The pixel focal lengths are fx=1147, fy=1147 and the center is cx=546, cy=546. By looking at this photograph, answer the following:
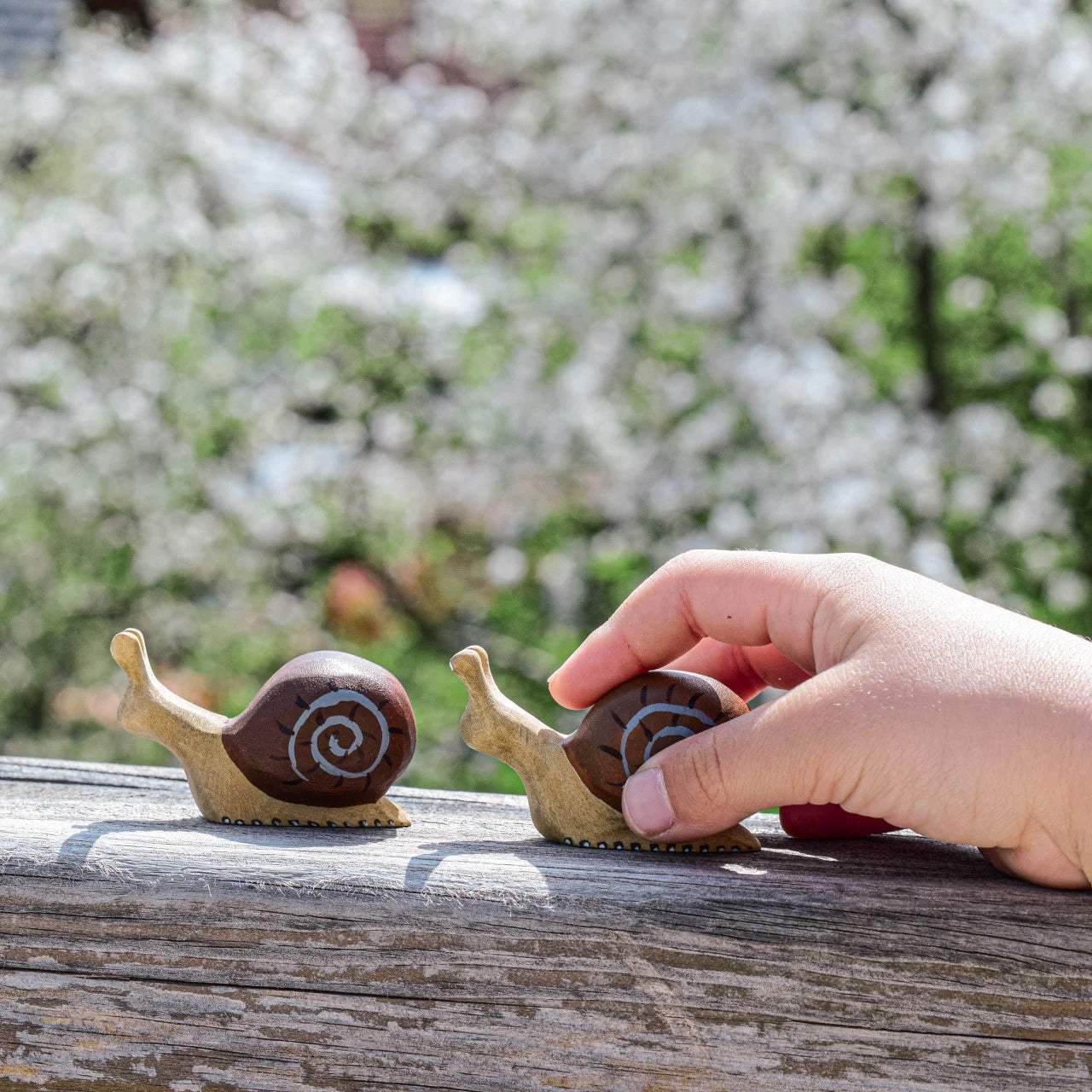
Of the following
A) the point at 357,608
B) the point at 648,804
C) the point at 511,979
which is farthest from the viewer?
the point at 357,608

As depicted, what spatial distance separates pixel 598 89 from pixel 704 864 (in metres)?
4.11

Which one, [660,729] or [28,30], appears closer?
[660,729]

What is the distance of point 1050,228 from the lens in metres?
4.11

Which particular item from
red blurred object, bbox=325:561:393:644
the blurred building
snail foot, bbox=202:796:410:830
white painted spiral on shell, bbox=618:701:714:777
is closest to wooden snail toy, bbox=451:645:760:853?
white painted spiral on shell, bbox=618:701:714:777

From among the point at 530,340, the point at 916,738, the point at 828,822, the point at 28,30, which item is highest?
the point at 28,30

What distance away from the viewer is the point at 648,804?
3.28 feet

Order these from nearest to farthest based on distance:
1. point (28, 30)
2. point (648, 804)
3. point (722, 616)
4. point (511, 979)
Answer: point (511, 979)
point (648, 804)
point (722, 616)
point (28, 30)

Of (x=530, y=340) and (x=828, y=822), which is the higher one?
(x=530, y=340)

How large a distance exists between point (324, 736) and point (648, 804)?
318mm

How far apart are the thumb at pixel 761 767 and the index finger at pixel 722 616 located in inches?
3.4

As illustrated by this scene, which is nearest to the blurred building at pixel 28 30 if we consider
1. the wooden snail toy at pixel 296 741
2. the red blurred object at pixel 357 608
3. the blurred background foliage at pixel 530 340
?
the blurred background foliage at pixel 530 340

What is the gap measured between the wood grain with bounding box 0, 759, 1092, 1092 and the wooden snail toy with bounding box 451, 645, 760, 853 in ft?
0.45

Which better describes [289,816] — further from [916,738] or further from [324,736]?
[916,738]

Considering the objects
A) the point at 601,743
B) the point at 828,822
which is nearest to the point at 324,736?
the point at 601,743
